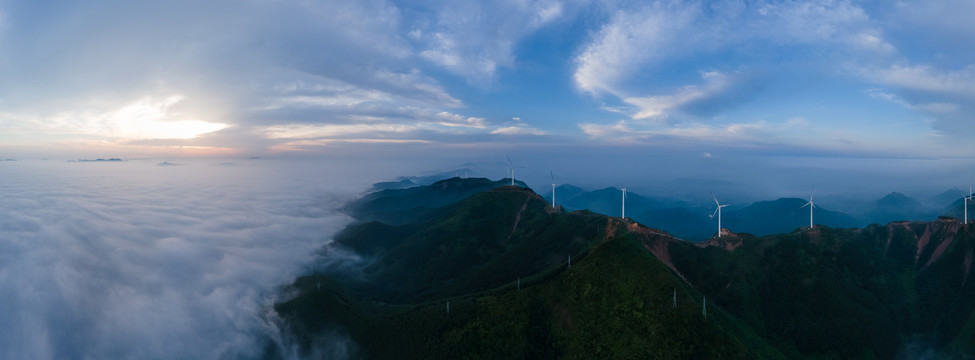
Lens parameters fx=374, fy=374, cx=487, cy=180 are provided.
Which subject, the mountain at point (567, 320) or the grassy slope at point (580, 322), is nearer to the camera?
the grassy slope at point (580, 322)

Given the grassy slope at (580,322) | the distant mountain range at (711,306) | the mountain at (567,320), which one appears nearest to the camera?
the grassy slope at (580,322)

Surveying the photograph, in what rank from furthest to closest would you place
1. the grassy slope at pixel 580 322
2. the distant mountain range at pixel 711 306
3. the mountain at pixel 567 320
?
the distant mountain range at pixel 711 306 → the mountain at pixel 567 320 → the grassy slope at pixel 580 322

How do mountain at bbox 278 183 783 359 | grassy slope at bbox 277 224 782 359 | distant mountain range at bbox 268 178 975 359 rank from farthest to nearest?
1. distant mountain range at bbox 268 178 975 359
2. mountain at bbox 278 183 783 359
3. grassy slope at bbox 277 224 782 359

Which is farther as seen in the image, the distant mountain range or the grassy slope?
the distant mountain range

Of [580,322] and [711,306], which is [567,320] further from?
[711,306]

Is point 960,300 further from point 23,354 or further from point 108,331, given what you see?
point 23,354

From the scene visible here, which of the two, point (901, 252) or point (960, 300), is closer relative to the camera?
point (960, 300)

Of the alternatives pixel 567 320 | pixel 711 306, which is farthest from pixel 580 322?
pixel 711 306

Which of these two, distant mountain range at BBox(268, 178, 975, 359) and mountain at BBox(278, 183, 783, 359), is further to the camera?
distant mountain range at BBox(268, 178, 975, 359)

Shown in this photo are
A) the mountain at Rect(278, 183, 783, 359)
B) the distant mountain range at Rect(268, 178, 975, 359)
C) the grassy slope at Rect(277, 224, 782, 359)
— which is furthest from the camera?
the distant mountain range at Rect(268, 178, 975, 359)

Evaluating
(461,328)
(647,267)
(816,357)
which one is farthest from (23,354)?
(816,357)

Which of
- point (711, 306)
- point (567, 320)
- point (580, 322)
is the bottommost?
point (567, 320)
